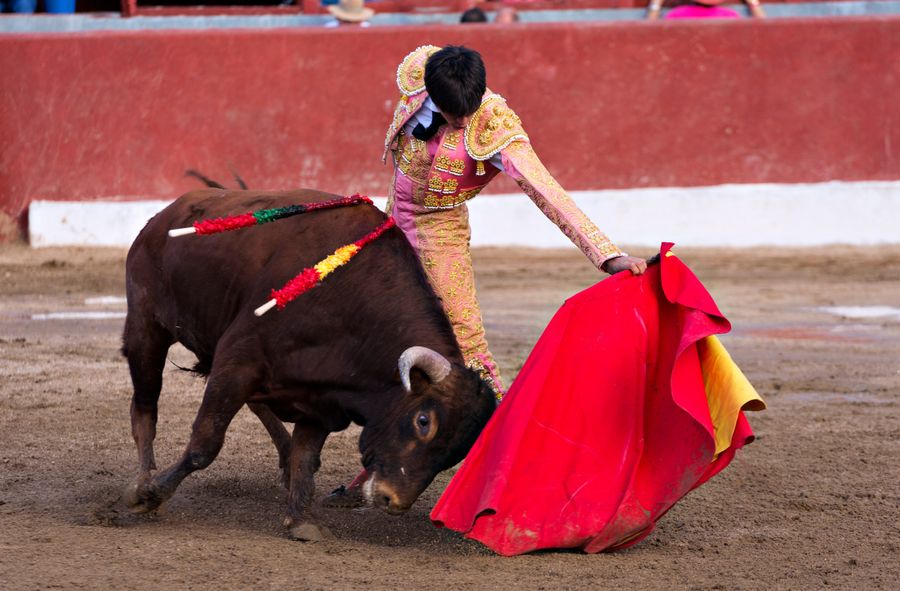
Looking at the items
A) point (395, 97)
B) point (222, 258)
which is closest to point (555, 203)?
point (222, 258)

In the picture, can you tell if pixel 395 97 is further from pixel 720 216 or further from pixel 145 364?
pixel 145 364

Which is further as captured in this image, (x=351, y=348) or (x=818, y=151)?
(x=818, y=151)

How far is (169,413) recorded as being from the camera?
5.38 meters

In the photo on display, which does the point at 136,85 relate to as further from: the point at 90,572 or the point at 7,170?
the point at 90,572

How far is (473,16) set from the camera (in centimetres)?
1011

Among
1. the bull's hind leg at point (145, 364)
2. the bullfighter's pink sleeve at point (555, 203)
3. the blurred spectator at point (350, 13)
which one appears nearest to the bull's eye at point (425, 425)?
the bullfighter's pink sleeve at point (555, 203)

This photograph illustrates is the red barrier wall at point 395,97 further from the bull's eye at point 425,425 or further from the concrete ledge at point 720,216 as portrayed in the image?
the bull's eye at point 425,425

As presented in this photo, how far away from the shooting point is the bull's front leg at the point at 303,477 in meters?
3.77

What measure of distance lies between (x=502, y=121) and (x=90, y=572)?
1568 mm

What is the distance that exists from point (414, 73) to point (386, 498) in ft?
3.92

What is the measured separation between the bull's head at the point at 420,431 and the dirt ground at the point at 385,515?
19cm

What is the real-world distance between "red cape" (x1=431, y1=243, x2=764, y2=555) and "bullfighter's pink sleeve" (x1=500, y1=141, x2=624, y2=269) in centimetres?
14

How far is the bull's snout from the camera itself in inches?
140

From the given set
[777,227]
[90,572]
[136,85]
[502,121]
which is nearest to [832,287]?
[777,227]
